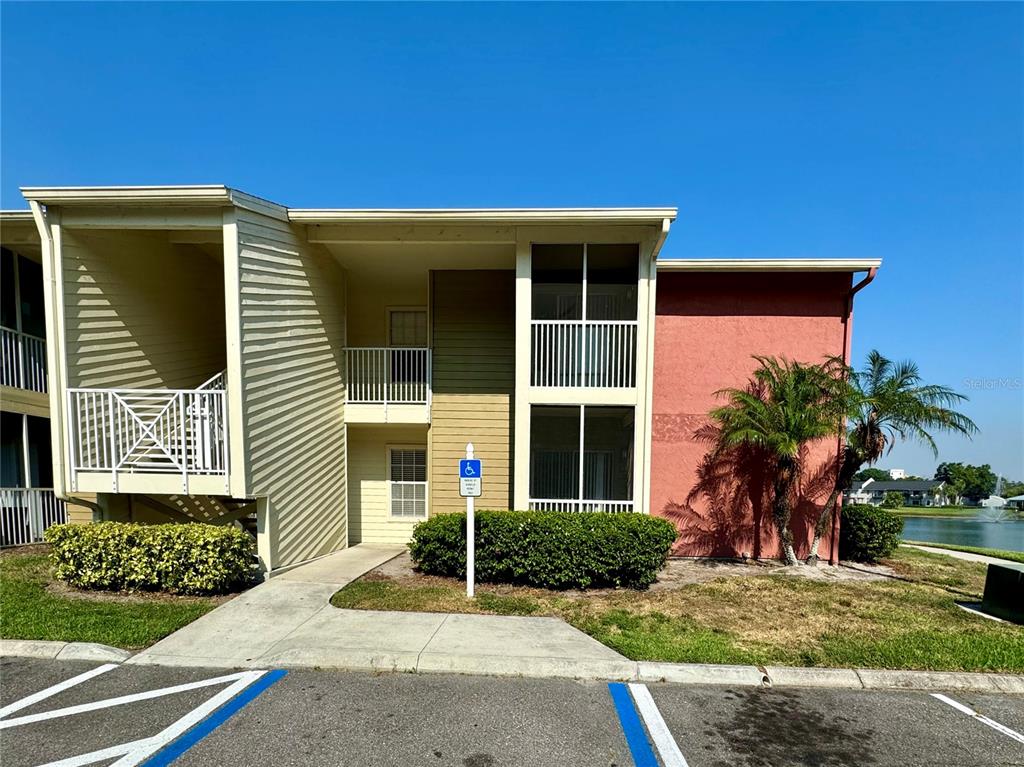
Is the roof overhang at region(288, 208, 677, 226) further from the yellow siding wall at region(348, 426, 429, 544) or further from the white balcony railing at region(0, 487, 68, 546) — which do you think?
the white balcony railing at region(0, 487, 68, 546)

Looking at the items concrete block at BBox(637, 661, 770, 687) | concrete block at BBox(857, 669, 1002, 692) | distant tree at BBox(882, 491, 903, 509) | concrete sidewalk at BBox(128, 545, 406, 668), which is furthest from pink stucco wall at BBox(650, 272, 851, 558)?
distant tree at BBox(882, 491, 903, 509)

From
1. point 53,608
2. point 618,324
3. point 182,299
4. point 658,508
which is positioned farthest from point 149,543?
point 658,508

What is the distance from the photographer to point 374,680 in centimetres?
393

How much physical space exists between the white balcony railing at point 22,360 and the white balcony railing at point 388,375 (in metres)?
5.16

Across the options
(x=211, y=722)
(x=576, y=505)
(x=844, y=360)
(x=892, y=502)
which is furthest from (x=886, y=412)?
(x=892, y=502)

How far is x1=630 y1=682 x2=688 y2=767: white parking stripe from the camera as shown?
3002mm

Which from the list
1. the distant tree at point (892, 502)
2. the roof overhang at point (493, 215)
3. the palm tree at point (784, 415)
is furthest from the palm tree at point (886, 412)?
the distant tree at point (892, 502)

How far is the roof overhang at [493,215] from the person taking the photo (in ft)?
22.9

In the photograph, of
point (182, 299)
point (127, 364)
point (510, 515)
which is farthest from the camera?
point (182, 299)

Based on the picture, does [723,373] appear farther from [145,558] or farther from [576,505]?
[145,558]

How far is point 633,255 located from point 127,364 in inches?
334

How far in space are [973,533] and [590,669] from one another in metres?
21.1

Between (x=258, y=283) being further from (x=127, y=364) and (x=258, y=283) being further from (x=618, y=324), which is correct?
(x=618, y=324)

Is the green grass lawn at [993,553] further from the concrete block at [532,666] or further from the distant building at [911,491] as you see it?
the distant building at [911,491]
